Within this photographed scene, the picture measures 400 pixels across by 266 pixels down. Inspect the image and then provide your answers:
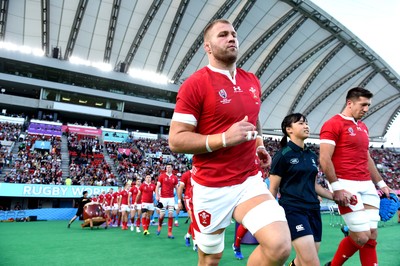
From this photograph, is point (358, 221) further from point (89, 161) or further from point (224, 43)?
point (89, 161)

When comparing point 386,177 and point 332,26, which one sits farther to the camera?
point 386,177

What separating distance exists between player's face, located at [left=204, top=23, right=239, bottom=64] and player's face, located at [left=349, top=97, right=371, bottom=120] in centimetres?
258

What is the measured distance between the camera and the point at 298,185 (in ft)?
13.1

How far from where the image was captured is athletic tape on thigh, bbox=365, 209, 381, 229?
14.2 feet

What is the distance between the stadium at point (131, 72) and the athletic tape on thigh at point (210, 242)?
74.4ft

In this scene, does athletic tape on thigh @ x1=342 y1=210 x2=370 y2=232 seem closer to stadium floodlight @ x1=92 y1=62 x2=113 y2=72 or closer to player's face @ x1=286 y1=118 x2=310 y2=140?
player's face @ x1=286 y1=118 x2=310 y2=140

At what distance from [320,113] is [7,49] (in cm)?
4468

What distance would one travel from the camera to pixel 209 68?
9.92 ft

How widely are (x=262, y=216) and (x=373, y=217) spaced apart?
2650 mm

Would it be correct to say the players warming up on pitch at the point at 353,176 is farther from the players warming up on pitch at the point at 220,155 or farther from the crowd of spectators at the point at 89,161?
the crowd of spectators at the point at 89,161

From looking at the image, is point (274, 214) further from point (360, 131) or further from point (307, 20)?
point (307, 20)

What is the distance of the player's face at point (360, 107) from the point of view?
458cm

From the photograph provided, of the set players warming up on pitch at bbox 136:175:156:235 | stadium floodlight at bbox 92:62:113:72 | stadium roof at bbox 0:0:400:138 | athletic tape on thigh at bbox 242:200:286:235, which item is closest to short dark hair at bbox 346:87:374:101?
athletic tape on thigh at bbox 242:200:286:235

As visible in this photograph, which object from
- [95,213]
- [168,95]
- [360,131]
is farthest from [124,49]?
[360,131]
